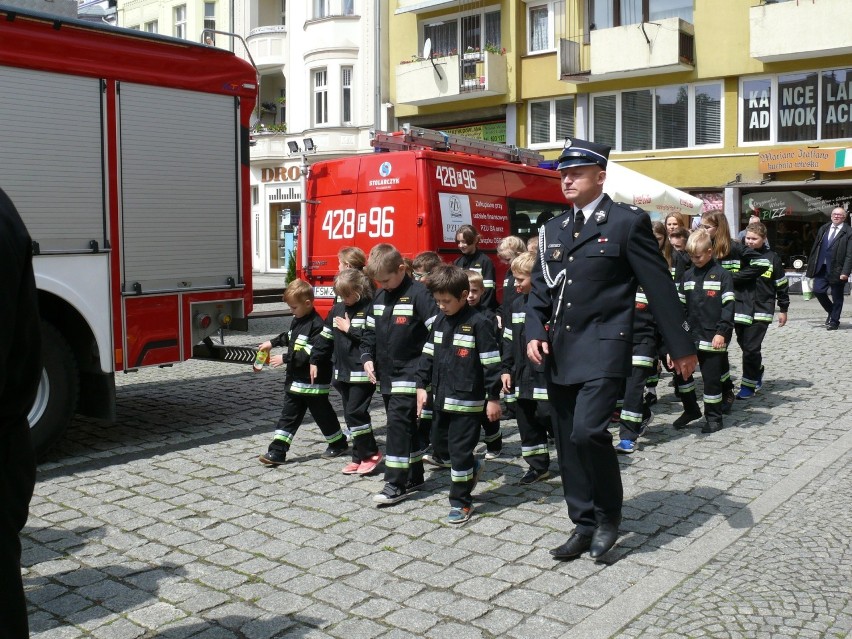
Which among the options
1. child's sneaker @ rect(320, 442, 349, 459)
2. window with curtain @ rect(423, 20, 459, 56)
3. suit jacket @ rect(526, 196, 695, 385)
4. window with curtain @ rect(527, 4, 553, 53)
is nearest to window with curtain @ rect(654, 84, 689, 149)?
window with curtain @ rect(527, 4, 553, 53)

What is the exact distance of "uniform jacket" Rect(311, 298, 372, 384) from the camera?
6.60 metres

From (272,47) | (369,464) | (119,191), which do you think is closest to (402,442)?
(369,464)

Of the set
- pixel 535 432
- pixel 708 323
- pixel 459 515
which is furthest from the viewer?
pixel 708 323

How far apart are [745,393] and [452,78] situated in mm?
22620

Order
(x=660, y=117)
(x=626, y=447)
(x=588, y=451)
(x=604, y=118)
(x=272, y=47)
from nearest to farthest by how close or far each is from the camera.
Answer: (x=588, y=451) < (x=626, y=447) < (x=660, y=117) < (x=604, y=118) < (x=272, y=47)

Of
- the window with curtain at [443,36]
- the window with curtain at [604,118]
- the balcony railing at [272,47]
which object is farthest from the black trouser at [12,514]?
the balcony railing at [272,47]

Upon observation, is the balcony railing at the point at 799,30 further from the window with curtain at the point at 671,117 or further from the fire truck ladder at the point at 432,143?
the fire truck ladder at the point at 432,143

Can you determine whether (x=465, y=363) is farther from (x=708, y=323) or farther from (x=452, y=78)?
(x=452, y=78)

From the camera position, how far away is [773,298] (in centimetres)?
944

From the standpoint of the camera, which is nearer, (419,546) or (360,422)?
(419,546)

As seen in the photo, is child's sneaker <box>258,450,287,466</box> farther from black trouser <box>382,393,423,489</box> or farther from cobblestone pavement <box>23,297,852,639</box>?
black trouser <box>382,393,423,489</box>

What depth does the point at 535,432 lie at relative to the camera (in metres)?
6.32

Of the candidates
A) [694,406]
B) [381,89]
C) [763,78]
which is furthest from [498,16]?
[694,406]

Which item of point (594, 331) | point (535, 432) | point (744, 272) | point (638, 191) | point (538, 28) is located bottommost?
point (535, 432)
